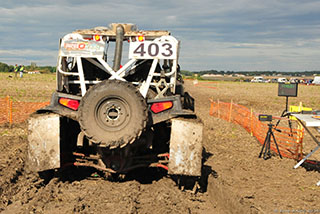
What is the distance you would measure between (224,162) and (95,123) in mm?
4354

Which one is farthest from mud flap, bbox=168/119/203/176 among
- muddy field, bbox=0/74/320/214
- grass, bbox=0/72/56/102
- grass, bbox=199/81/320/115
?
grass, bbox=0/72/56/102

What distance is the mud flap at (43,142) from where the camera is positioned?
6.55 m

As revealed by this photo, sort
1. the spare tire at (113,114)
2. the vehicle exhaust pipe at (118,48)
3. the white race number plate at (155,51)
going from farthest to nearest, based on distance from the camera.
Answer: the vehicle exhaust pipe at (118,48) → the white race number plate at (155,51) → the spare tire at (113,114)

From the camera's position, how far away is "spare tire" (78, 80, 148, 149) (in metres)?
6.06

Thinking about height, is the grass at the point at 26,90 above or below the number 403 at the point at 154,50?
below

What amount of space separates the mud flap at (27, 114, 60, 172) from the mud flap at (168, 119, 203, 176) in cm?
203

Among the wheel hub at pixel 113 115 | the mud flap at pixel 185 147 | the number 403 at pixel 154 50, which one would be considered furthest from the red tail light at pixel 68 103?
the mud flap at pixel 185 147

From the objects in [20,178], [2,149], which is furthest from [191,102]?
[2,149]

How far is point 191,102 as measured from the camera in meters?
9.15

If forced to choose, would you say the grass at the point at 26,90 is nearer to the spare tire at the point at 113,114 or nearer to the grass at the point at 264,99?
the grass at the point at 264,99

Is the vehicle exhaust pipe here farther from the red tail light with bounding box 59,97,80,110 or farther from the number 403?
Answer: the red tail light with bounding box 59,97,80,110

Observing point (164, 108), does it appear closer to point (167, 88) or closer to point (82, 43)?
point (167, 88)

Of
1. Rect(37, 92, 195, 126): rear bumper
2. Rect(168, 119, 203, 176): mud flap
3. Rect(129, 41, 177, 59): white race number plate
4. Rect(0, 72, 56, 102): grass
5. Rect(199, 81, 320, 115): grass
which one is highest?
Rect(129, 41, 177, 59): white race number plate

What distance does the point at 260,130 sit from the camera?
13141 mm
